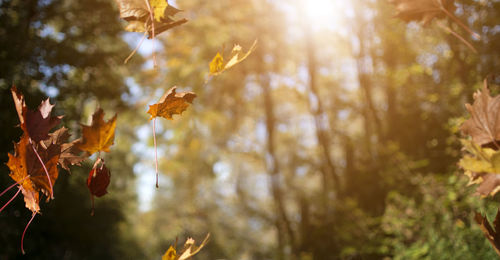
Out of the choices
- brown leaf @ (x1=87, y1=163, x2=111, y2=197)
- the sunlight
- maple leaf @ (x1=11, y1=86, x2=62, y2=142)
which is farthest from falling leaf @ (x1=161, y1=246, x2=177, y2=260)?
the sunlight

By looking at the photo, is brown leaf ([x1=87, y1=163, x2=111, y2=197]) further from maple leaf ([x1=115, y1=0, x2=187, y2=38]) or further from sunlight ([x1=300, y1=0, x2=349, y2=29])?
sunlight ([x1=300, y1=0, x2=349, y2=29])

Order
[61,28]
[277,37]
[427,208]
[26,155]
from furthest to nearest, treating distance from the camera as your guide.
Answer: [277,37] < [61,28] < [427,208] < [26,155]

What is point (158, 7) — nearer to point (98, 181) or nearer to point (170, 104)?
point (170, 104)

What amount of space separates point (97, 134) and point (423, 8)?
0.74 metres

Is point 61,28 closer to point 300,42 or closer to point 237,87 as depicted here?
point 237,87

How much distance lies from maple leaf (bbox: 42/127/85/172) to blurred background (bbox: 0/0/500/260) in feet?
7.17

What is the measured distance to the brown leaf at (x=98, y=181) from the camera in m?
0.63

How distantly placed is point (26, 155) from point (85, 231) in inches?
399

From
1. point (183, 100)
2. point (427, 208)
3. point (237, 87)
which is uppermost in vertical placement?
point (237, 87)

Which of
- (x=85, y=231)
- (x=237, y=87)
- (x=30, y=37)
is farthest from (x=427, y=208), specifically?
(x=85, y=231)

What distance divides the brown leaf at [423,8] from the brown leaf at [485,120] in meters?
0.25

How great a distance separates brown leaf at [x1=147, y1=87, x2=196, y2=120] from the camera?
645mm

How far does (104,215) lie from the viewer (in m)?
10.6

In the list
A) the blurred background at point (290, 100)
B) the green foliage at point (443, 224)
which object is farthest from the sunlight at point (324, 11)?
the green foliage at point (443, 224)
